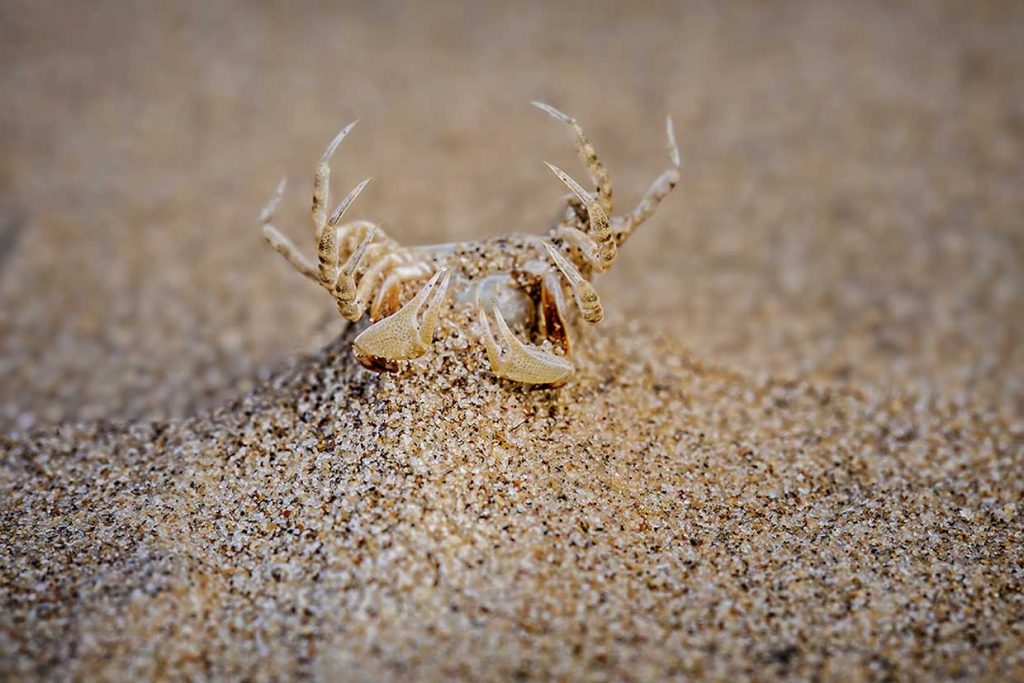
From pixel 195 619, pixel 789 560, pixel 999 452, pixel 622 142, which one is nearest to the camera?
pixel 195 619

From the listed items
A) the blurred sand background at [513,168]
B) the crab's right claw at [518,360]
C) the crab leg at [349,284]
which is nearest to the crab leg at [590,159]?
the crab's right claw at [518,360]

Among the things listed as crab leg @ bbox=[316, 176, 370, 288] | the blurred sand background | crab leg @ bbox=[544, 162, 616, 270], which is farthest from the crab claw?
the blurred sand background

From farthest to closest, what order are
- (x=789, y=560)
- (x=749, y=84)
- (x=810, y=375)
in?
(x=749, y=84), (x=810, y=375), (x=789, y=560)

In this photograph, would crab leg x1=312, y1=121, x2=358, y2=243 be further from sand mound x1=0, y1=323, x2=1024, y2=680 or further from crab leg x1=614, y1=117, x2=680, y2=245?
crab leg x1=614, y1=117, x2=680, y2=245

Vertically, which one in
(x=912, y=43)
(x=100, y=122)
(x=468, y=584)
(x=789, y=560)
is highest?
(x=912, y=43)

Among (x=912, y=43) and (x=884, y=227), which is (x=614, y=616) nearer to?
(x=884, y=227)

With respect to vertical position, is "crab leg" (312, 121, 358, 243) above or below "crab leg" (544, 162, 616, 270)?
below

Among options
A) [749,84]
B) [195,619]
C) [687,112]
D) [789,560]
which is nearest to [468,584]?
[195,619]
